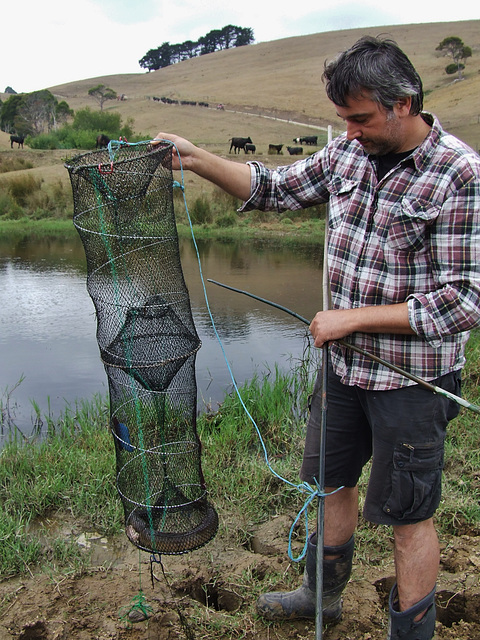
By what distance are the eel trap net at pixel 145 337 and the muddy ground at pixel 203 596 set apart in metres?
0.24

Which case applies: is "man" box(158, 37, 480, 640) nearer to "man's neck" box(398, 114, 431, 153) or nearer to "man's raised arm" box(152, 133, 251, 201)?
"man's neck" box(398, 114, 431, 153)

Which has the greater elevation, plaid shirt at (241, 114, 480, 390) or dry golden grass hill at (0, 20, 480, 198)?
dry golden grass hill at (0, 20, 480, 198)

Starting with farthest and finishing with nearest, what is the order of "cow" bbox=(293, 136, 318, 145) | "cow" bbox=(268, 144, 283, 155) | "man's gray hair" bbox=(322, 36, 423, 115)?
"cow" bbox=(293, 136, 318, 145) < "cow" bbox=(268, 144, 283, 155) < "man's gray hair" bbox=(322, 36, 423, 115)

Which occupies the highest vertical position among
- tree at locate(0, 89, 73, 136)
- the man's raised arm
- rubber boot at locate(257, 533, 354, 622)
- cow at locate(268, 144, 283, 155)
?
tree at locate(0, 89, 73, 136)

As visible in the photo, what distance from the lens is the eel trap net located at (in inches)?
105

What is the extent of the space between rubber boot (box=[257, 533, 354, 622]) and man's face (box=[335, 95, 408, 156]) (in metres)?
1.60

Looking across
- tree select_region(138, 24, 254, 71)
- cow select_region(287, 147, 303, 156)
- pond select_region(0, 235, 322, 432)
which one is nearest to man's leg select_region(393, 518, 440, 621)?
pond select_region(0, 235, 322, 432)

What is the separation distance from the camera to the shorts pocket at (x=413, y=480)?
208cm

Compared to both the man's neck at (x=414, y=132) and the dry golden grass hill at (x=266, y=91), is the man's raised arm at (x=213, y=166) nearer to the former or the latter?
the man's neck at (x=414, y=132)

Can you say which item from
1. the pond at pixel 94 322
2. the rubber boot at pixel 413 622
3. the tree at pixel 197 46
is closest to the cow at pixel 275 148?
the pond at pixel 94 322

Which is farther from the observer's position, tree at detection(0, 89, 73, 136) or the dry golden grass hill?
tree at detection(0, 89, 73, 136)

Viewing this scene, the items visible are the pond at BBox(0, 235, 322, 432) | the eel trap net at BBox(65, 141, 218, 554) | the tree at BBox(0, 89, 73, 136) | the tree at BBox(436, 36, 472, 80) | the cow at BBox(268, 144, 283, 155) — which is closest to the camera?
the eel trap net at BBox(65, 141, 218, 554)

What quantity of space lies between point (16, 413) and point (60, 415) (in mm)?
462

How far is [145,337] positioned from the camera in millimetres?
2967
